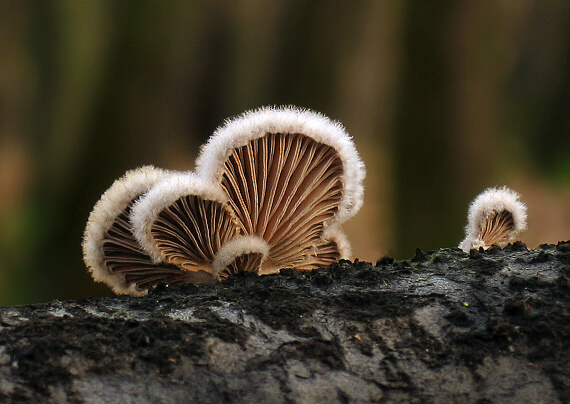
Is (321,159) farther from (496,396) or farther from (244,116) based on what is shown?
(496,396)

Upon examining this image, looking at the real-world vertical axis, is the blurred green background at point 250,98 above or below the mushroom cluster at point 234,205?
above

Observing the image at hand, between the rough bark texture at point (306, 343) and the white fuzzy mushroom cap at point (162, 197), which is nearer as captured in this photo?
the rough bark texture at point (306, 343)

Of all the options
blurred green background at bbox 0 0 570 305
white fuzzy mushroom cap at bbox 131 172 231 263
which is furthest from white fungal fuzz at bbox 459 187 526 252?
blurred green background at bbox 0 0 570 305

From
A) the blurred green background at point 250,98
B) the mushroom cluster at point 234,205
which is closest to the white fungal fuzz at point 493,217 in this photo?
the mushroom cluster at point 234,205

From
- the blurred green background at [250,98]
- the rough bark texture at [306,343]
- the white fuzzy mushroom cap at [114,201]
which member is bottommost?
the rough bark texture at [306,343]

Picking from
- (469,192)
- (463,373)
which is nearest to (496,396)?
(463,373)

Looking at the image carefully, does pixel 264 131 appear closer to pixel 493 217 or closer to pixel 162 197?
pixel 162 197

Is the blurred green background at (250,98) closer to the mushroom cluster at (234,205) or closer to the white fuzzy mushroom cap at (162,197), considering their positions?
the mushroom cluster at (234,205)

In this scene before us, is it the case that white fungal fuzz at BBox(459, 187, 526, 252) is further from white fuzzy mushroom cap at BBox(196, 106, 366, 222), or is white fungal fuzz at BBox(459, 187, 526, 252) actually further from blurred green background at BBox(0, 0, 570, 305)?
blurred green background at BBox(0, 0, 570, 305)
